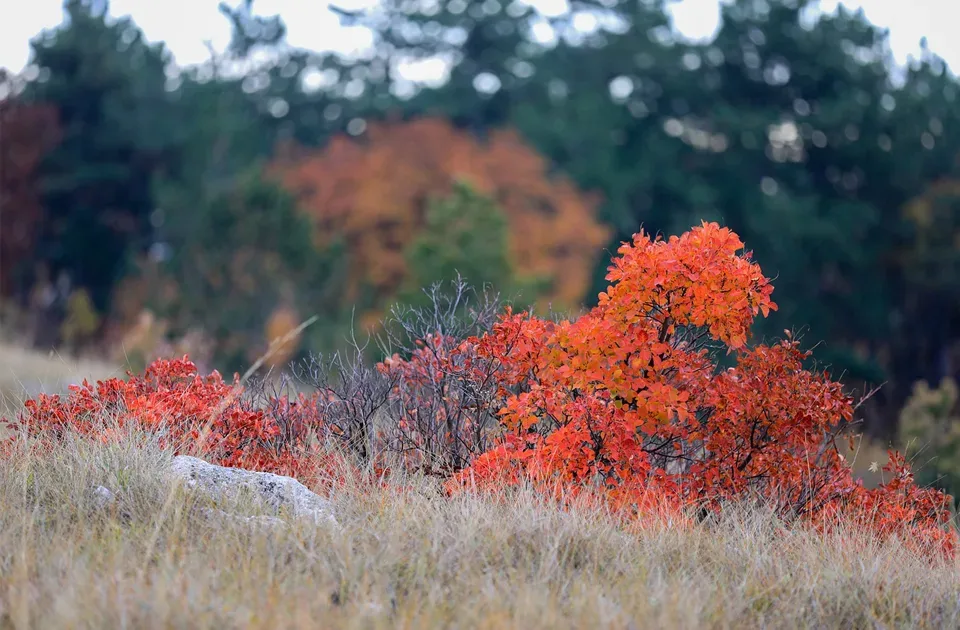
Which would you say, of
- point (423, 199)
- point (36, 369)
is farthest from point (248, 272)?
point (36, 369)

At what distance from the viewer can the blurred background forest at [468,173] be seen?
20922 mm

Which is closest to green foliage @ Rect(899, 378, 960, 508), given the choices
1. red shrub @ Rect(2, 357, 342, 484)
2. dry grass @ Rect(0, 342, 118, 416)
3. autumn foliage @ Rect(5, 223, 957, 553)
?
autumn foliage @ Rect(5, 223, 957, 553)

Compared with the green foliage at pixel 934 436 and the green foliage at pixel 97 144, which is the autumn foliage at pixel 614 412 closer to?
the green foliage at pixel 934 436

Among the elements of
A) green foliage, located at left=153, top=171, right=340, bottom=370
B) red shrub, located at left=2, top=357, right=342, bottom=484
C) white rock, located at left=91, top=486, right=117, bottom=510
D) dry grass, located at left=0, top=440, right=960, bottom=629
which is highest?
dry grass, located at left=0, top=440, right=960, bottom=629

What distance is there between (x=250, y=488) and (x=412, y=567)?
3.77ft

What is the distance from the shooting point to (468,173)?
25.1 meters

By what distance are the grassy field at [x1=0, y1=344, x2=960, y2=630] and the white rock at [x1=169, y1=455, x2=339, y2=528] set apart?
13 cm

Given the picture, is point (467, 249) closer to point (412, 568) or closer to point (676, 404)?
point (676, 404)

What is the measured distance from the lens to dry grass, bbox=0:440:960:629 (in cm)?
350

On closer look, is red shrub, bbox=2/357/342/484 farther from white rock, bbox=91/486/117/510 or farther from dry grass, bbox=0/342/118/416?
dry grass, bbox=0/342/118/416

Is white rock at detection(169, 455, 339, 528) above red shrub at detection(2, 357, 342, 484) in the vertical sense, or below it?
above

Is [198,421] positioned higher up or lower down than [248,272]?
higher up

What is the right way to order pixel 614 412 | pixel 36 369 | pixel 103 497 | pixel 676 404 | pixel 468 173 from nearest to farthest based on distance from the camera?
pixel 103 497 < pixel 676 404 < pixel 614 412 < pixel 36 369 < pixel 468 173

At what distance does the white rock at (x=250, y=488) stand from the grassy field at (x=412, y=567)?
128mm
